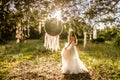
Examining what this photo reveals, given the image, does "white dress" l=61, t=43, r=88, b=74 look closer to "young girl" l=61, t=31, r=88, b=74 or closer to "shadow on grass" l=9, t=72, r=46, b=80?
"young girl" l=61, t=31, r=88, b=74

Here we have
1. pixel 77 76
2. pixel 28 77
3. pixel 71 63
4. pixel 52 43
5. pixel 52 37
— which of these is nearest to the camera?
pixel 28 77

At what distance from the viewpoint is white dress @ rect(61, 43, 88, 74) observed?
13039 mm

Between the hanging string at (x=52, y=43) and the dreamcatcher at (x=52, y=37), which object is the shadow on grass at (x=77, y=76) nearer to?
the hanging string at (x=52, y=43)

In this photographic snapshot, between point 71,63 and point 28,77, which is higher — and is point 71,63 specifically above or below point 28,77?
above

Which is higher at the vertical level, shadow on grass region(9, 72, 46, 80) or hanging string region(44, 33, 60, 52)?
shadow on grass region(9, 72, 46, 80)

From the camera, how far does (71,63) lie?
13.3m

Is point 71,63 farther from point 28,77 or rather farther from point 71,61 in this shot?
point 28,77

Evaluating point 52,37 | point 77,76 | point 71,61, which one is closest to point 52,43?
point 52,37

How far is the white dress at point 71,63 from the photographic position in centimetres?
1304

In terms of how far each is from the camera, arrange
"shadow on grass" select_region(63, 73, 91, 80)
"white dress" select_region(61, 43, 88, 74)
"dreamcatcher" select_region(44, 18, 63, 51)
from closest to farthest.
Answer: "shadow on grass" select_region(63, 73, 91, 80) → "white dress" select_region(61, 43, 88, 74) → "dreamcatcher" select_region(44, 18, 63, 51)

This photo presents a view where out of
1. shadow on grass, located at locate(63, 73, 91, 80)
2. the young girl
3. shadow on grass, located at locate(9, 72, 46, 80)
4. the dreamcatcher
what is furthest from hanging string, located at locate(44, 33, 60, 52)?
shadow on grass, located at locate(63, 73, 91, 80)

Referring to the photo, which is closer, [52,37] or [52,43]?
[52,43]

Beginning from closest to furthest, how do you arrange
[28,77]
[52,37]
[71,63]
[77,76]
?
[28,77] < [77,76] < [71,63] < [52,37]

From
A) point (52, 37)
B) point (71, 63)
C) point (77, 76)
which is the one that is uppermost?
point (71, 63)
